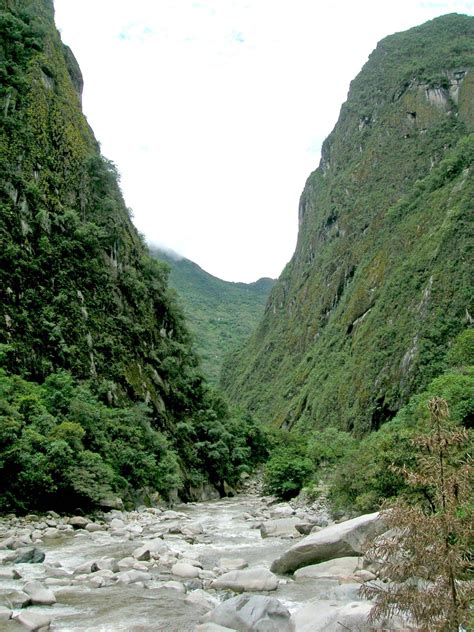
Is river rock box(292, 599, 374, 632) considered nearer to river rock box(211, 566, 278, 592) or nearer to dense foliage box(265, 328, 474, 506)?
dense foliage box(265, 328, 474, 506)

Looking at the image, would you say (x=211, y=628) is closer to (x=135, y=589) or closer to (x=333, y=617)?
(x=333, y=617)

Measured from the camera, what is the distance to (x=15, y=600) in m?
10.3

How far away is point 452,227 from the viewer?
240 feet

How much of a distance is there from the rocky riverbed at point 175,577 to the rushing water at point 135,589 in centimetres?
2

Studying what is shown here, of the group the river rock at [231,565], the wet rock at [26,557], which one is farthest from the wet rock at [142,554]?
the wet rock at [26,557]

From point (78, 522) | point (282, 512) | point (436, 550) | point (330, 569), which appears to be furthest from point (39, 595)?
point (282, 512)

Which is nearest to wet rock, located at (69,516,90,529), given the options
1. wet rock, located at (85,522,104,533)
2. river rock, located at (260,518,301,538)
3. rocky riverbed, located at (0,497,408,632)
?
rocky riverbed, located at (0,497,408,632)

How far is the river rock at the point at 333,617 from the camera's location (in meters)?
8.08

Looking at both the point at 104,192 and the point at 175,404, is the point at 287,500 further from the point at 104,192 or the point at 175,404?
the point at 104,192

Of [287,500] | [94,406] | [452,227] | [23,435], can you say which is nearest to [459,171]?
[452,227]

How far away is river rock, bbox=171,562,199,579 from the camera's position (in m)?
13.6

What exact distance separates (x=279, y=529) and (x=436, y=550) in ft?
57.6

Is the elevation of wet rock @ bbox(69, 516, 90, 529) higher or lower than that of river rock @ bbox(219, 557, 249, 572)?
lower

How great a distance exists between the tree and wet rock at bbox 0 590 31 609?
7222 millimetres
